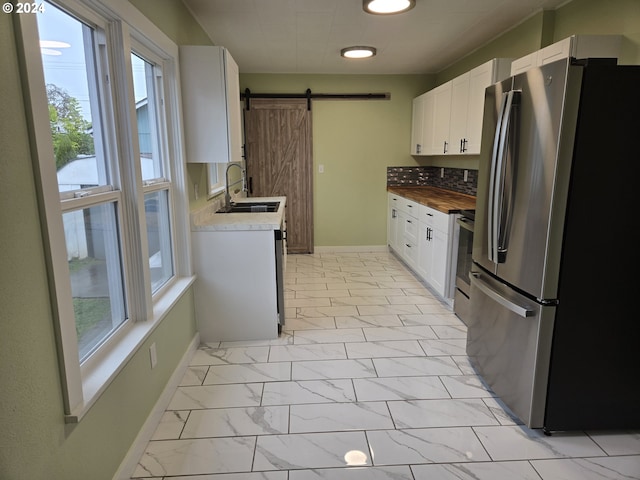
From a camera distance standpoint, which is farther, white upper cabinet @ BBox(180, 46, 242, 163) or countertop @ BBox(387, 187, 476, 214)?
countertop @ BBox(387, 187, 476, 214)

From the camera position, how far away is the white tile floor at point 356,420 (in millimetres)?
1850

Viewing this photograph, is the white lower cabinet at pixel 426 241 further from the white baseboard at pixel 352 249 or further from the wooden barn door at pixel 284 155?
the wooden barn door at pixel 284 155

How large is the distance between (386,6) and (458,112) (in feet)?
5.13

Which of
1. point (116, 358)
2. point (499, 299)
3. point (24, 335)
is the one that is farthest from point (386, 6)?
point (24, 335)

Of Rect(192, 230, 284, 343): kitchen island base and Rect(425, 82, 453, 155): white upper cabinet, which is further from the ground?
Rect(425, 82, 453, 155): white upper cabinet

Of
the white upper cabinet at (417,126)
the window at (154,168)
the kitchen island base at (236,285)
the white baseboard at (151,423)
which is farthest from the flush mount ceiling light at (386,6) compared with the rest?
the white baseboard at (151,423)

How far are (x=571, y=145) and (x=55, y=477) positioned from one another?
2269mm

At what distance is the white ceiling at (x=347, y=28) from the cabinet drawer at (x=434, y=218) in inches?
62.8

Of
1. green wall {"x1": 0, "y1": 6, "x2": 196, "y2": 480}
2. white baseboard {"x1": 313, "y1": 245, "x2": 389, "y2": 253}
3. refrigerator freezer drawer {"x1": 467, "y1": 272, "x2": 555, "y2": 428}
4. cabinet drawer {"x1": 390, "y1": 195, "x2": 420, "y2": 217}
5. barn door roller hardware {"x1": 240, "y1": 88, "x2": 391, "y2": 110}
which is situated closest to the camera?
green wall {"x1": 0, "y1": 6, "x2": 196, "y2": 480}

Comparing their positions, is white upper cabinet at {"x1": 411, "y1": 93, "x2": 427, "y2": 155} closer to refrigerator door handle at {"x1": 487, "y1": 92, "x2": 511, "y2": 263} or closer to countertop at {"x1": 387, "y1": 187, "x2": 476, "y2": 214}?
countertop at {"x1": 387, "y1": 187, "x2": 476, "y2": 214}

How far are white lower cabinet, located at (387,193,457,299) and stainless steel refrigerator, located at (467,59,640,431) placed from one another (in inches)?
54.3

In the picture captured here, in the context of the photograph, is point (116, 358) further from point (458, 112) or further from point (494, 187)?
point (458, 112)

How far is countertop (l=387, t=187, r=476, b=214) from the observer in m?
3.70

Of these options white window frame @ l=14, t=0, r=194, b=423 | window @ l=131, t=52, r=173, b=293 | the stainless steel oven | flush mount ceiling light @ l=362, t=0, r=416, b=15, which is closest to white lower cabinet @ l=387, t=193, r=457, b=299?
the stainless steel oven
